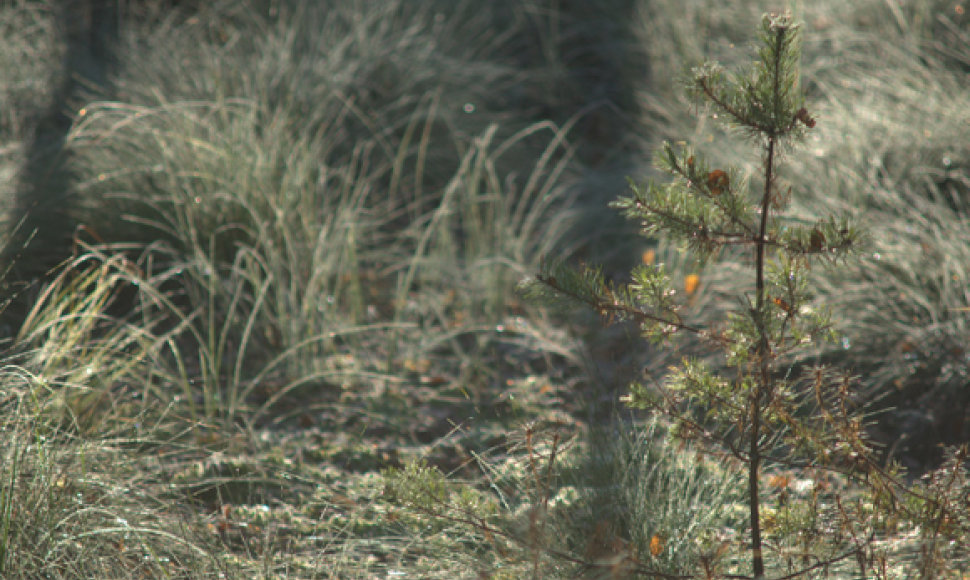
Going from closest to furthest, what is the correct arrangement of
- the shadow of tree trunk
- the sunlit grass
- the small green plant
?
the small green plant
the sunlit grass
the shadow of tree trunk

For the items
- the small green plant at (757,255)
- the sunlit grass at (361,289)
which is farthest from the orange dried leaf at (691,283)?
the small green plant at (757,255)

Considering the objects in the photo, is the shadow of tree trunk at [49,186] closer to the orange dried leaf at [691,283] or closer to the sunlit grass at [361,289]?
the sunlit grass at [361,289]

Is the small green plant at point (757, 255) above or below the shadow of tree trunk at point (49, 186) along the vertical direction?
above

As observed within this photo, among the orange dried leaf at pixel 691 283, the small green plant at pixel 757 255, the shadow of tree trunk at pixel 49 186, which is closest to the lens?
the small green plant at pixel 757 255

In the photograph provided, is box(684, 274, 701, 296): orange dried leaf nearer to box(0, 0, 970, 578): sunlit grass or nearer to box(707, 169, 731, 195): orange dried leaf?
box(0, 0, 970, 578): sunlit grass

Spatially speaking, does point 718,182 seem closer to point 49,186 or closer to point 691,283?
point 691,283

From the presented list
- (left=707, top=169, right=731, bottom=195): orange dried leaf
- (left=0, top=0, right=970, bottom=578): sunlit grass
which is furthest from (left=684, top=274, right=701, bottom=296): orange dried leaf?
(left=707, top=169, right=731, bottom=195): orange dried leaf

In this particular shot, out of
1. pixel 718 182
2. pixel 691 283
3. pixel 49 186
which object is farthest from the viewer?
pixel 49 186

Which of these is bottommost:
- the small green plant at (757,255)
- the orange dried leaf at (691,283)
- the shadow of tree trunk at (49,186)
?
the shadow of tree trunk at (49,186)

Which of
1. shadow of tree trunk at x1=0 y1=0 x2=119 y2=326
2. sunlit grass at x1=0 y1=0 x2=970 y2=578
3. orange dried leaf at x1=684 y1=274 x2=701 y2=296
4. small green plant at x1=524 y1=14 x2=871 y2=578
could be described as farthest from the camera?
orange dried leaf at x1=684 y1=274 x2=701 y2=296

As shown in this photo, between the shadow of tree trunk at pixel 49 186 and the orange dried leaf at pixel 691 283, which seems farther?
the orange dried leaf at pixel 691 283

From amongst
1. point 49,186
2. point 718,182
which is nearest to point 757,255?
point 718,182

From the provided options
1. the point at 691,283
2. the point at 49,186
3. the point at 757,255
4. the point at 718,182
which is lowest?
the point at 49,186

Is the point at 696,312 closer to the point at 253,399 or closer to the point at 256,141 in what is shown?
the point at 253,399
